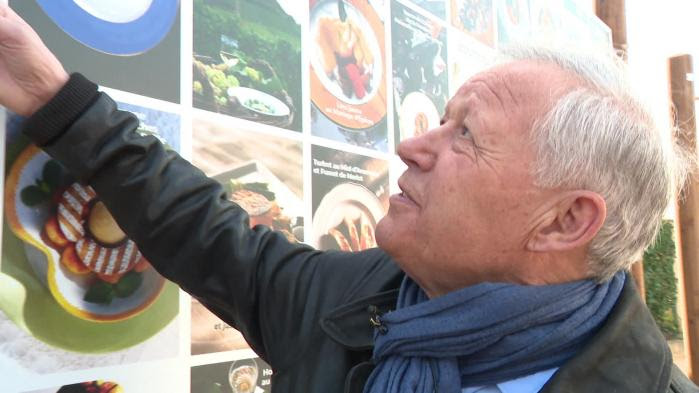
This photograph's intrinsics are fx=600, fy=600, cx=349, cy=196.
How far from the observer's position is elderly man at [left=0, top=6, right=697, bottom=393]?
0.76 meters

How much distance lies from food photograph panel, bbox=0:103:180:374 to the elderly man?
0.19ft

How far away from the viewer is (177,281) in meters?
0.81

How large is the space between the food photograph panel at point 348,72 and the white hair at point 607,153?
0.40m

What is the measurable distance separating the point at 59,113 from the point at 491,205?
0.55 m

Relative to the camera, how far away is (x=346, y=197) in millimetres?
1229

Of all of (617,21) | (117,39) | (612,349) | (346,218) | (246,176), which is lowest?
(612,349)

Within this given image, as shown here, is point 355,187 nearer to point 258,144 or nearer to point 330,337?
point 258,144

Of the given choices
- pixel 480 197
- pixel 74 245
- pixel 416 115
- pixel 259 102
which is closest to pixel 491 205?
pixel 480 197

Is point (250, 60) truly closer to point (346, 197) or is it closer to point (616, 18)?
point (346, 197)

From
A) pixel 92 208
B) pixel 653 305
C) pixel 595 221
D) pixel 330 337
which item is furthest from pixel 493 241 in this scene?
pixel 653 305

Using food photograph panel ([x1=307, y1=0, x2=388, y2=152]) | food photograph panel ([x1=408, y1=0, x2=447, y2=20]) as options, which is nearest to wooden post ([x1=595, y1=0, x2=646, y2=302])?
food photograph panel ([x1=408, y1=0, x2=447, y2=20])

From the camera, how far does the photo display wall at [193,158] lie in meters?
0.73

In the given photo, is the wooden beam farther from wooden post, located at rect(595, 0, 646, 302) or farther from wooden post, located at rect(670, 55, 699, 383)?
wooden post, located at rect(670, 55, 699, 383)

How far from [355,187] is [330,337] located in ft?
1.62
